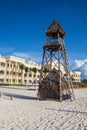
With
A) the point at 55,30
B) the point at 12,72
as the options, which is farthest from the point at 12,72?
the point at 55,30

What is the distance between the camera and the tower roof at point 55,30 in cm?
2761

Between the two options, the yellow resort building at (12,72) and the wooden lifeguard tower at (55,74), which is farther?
the yellow resort building at (12,72)

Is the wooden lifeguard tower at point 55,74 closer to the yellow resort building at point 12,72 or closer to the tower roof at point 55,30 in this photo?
the tower roof at point 55,30

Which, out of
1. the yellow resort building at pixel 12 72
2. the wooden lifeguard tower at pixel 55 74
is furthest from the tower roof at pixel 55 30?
the yellow resort building at pixel 12 72

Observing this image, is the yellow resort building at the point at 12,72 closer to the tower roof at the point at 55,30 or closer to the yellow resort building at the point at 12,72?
the yellow resort building at the point at 12,72

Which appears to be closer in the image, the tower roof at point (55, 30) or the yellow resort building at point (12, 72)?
the tower roof at point (55, 30)

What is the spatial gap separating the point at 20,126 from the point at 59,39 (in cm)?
1698

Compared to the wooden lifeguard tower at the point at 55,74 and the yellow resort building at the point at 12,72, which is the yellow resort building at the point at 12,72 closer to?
the yellow resort building at the point at 12,72

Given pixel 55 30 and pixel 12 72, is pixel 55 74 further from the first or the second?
pixel 12 72

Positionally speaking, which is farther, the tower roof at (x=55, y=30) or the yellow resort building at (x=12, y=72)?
the yellow resort building at (x=12, y=72)

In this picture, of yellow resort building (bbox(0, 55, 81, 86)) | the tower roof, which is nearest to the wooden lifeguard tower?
the tower roof

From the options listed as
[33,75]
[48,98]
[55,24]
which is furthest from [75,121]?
[33,75]

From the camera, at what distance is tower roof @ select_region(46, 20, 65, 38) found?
27606mm

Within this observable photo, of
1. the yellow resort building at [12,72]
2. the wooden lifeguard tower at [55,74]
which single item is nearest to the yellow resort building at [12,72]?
the yellow resort building at [12,72]
